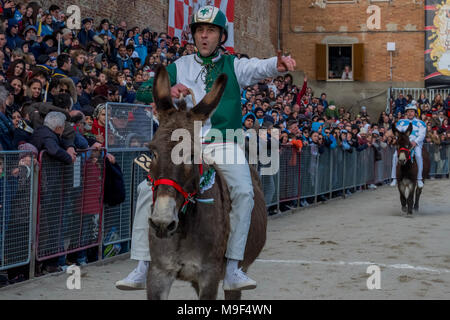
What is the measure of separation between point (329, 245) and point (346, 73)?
29018mm

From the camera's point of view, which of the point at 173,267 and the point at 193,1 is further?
the point at 193,1

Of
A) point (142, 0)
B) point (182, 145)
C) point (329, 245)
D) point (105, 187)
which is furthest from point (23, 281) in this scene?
point (142, 0)

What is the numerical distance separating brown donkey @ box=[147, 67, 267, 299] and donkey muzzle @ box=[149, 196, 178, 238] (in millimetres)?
106

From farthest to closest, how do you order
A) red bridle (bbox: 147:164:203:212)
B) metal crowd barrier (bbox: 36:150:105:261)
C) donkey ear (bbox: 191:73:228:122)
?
metal crowd barrier (bbox: 36:150:105:261) → donkey ear (bbox: 191:73:228:122) → red bridle (bbox: 147:164:203:212)

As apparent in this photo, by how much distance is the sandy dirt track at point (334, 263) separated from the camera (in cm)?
756

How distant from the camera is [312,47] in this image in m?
39.5

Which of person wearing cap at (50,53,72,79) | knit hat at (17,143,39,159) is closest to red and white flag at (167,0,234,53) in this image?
person wearing cap at (50,53,72,79)

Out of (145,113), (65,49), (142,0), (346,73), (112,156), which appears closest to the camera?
(112,156)

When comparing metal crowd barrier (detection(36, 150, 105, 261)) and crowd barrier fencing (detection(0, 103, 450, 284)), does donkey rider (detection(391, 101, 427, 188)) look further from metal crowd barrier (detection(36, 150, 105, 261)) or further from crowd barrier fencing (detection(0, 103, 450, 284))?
metal crowd barrier (detection(36, 150, 105, 261))

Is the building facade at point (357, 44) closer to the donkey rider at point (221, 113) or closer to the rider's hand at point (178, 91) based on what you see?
the donkey rider at point (221, 113)

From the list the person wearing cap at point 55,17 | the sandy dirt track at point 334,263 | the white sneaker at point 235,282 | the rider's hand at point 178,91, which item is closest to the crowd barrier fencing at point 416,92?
the sandy dirt track at point 334,263

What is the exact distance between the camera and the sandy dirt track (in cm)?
756

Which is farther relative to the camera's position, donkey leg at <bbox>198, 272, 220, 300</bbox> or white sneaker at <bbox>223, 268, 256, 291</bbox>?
white sneaker at <bbox>223, 268, 256, 291</bbox>

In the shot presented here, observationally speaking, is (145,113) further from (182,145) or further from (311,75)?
(311,75)
